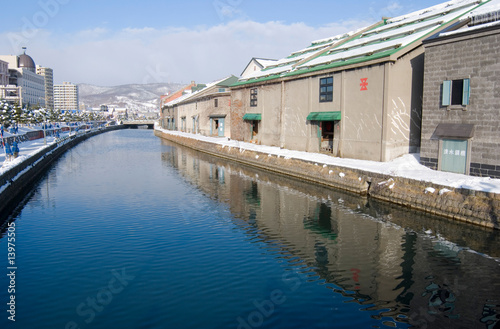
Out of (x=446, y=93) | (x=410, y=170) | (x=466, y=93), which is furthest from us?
(x=410, y=170)

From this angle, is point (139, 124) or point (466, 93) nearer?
point (466, 93)

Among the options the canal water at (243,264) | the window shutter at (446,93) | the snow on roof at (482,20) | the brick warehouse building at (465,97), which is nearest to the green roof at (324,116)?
the brick warehouse building at (465,97)

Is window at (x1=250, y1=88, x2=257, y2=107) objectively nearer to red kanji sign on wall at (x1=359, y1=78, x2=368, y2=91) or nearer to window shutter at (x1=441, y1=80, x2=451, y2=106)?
red kanji sign on wall at (x1=359, y1=78, x2=368, y2=91)

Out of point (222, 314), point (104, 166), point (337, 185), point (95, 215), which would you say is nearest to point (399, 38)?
point (337, 185)

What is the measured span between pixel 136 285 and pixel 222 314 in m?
2.89

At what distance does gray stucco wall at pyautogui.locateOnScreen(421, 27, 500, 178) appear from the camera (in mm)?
18484

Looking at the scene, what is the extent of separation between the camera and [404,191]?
20.0 meters

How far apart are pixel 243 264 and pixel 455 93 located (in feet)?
48.9

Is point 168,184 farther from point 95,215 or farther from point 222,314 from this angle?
point 222,314

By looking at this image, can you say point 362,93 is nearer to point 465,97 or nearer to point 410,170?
point 410,170

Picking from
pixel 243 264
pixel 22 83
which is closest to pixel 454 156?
pixel 243 264

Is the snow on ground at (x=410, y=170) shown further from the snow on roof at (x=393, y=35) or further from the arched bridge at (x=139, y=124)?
the arched bridge at (x=139, y=124)

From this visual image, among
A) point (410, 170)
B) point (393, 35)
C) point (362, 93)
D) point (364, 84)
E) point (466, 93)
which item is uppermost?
point (393, 35)

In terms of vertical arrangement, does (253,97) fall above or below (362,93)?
above
